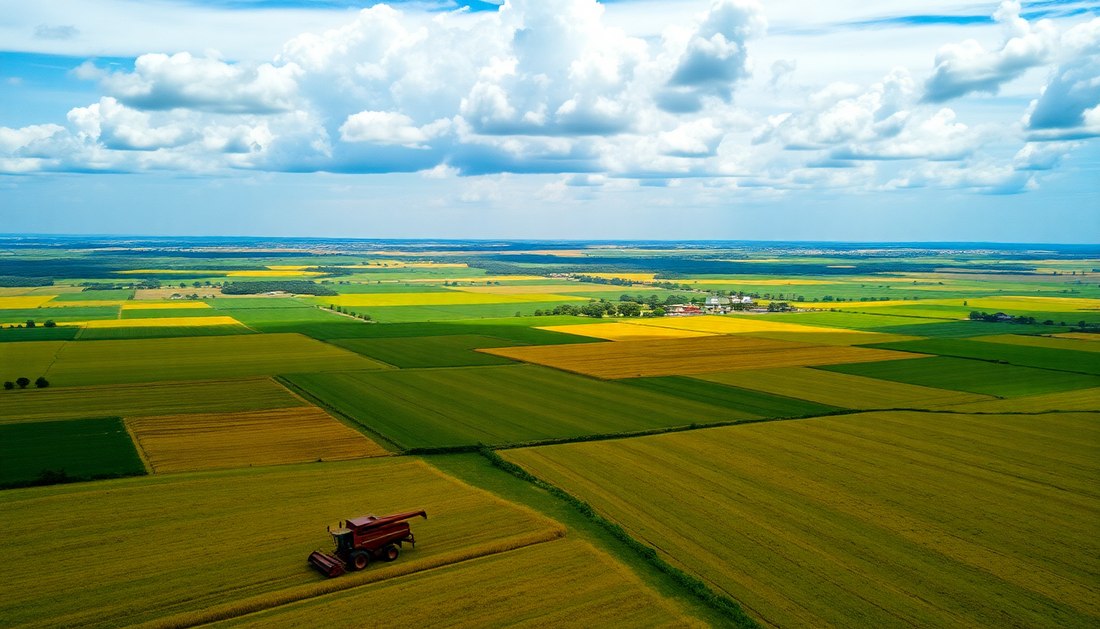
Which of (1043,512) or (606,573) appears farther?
(1043,512)

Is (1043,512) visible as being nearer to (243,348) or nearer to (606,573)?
(606,573)

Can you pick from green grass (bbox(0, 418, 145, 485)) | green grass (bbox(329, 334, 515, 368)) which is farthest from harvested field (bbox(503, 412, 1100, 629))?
green grass (bbox(329, 334, 515, 368))

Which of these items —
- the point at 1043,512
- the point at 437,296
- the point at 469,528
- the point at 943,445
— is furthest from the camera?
the point at 437,296

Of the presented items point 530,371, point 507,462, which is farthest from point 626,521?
point 530,371

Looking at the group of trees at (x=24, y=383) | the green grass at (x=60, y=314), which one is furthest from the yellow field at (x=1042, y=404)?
the green grass at (x=60, y=314)

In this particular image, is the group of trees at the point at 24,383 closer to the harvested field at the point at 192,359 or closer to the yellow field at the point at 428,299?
the harvested field at the point at 192,359

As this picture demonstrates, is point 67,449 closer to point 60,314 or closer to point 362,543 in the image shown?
point 362,543

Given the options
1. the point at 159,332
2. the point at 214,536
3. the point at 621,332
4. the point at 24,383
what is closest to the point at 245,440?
the point at 214,536
